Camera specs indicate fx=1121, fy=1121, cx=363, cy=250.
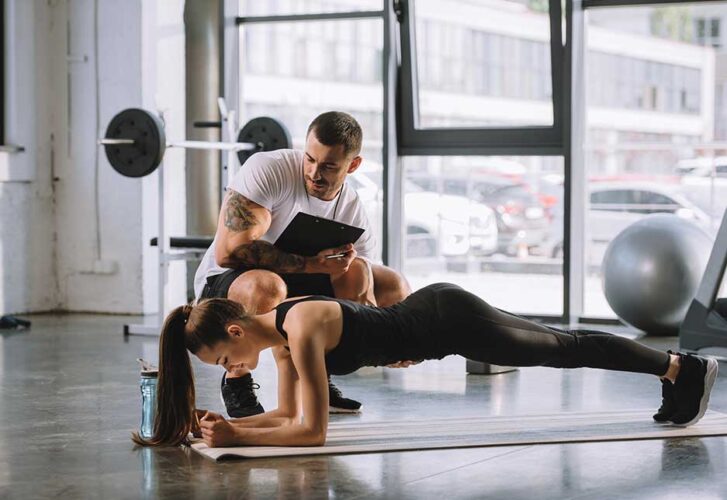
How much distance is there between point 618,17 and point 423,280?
5.97 ft

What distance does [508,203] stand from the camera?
6227 millimetres

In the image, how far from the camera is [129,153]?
5.07 m

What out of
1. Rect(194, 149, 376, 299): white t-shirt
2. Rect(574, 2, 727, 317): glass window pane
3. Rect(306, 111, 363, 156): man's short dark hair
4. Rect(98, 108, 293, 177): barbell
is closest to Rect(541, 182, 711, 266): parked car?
Rect(574, 2, 727, 317): glass window pane

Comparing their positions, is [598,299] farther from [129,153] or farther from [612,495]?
[612,495]

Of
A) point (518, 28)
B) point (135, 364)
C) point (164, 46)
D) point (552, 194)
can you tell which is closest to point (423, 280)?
point (552, 194)

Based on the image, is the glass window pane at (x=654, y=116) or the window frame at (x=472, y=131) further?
the window frame at (x=472, y=131)

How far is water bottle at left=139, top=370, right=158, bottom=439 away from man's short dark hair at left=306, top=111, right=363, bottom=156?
78cm

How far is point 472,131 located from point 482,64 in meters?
0.40

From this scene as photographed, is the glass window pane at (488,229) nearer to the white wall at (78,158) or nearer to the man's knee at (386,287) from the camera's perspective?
the white wall at (78,158)

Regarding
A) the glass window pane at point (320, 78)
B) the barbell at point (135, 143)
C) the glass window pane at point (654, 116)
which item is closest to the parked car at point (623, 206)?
the glass window pane at point (654, 116)

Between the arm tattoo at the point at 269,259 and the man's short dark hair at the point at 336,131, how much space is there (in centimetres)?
36

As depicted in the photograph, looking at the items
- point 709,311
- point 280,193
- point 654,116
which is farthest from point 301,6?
point 280,193

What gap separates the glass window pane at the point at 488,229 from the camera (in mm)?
6129

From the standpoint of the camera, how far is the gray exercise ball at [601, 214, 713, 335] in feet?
16.2
